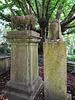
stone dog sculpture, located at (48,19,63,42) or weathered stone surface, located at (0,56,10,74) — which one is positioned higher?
stone dog sculpture, located at (48,19,63,42)

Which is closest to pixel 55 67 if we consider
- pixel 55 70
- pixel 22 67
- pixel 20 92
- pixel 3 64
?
pixel 55 70

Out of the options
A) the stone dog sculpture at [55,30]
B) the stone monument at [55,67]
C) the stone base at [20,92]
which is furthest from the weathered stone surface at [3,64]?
the stone dog sculpture at [55,30]

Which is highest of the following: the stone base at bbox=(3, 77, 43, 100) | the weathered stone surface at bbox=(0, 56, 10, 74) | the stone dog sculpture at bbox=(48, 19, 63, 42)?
the stone dog sculpture at bbox=(48, 19, 63, 42)

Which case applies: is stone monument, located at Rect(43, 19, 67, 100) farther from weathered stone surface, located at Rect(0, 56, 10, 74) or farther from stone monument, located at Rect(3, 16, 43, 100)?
weathered stone surface, located at Rect(0, 56, 10, 74)

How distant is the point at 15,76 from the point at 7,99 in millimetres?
732

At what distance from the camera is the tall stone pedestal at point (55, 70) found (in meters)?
1.95

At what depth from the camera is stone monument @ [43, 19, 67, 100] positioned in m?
1.96

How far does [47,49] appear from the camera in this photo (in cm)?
209

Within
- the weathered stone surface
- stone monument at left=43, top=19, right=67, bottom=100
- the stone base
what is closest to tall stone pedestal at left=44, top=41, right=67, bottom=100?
stone monument at left=43, top=19, right=67, bottom=100

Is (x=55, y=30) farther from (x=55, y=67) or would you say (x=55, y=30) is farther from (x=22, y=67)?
(x=22, y=67)

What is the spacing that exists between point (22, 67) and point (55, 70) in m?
1.06

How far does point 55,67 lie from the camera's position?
2.03 metres

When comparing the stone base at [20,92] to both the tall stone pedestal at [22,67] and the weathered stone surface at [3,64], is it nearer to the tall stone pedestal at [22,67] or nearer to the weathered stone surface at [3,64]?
the tall stone pedestal at [22,67]

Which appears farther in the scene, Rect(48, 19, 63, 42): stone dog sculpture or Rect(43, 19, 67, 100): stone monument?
Rect(48, 19, 63, 42): stone dog sculpture
